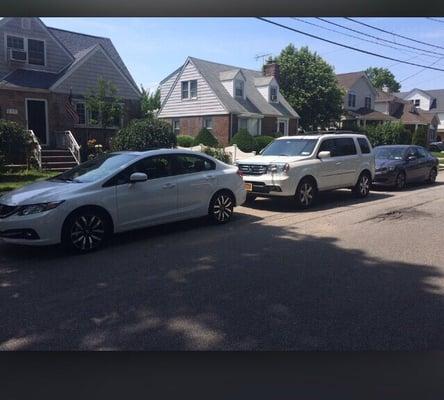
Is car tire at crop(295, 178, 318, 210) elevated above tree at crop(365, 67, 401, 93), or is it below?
below

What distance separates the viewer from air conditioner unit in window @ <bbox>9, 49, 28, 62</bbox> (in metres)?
22.0

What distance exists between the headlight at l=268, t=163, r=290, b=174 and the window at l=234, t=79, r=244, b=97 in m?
25.1

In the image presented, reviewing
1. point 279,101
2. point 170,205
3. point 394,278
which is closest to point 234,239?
point 170,205

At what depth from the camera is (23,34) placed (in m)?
22.4

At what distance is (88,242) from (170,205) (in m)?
1.70

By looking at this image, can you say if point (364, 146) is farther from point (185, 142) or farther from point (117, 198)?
point (185, 142)

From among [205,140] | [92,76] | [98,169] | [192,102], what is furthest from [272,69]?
[98,169]

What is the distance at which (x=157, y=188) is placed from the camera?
8.02 metres

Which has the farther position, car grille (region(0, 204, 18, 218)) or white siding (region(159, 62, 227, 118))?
white siding (region(159, 62, 227, 118))

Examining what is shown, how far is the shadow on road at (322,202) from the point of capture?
37.7 feet

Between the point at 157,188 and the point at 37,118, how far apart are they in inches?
649

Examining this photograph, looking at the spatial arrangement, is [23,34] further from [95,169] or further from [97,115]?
[95,169]

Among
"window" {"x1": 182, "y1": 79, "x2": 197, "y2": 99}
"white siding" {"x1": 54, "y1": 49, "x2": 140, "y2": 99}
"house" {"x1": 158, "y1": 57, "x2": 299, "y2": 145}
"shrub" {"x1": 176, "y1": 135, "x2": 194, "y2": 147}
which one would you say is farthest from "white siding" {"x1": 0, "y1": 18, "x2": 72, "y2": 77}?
"window" {"x1": 182, "y1": 79, "x2": 197, "y2": 99}

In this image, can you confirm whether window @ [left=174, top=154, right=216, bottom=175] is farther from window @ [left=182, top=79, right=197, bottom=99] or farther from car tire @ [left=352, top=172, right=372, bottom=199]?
window @ [left=182, top=79, right=197, bottom=99]
